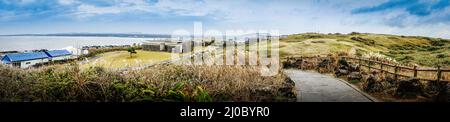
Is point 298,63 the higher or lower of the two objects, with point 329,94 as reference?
higher

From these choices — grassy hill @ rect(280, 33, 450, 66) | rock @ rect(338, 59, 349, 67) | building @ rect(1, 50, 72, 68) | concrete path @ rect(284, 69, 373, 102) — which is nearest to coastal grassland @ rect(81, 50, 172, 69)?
building @ rect(1, 50, 72, 68)

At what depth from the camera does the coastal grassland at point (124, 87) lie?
9.00 m

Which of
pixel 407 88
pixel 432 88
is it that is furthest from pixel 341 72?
pixel 407 88

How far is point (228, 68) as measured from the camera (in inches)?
505

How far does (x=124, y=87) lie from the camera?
31.2ft

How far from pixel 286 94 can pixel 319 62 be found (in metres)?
16.4

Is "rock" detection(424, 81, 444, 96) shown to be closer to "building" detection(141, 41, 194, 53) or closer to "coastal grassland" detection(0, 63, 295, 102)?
"coastal grassland" detection(0, 63, 295, 102)

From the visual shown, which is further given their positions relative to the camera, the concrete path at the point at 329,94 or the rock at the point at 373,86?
the rock at the point at 373,86

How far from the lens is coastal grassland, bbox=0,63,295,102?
9000 millimetres

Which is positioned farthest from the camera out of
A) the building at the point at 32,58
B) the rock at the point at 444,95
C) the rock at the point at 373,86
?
the building at the point at 32,58

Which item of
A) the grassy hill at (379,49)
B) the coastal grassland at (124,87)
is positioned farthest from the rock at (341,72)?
the grassy hill at (379,49)

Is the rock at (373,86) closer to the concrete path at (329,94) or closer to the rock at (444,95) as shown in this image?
the concrete path at (329,94)

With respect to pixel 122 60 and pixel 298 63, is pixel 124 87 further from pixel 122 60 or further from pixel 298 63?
pixel 298 63
